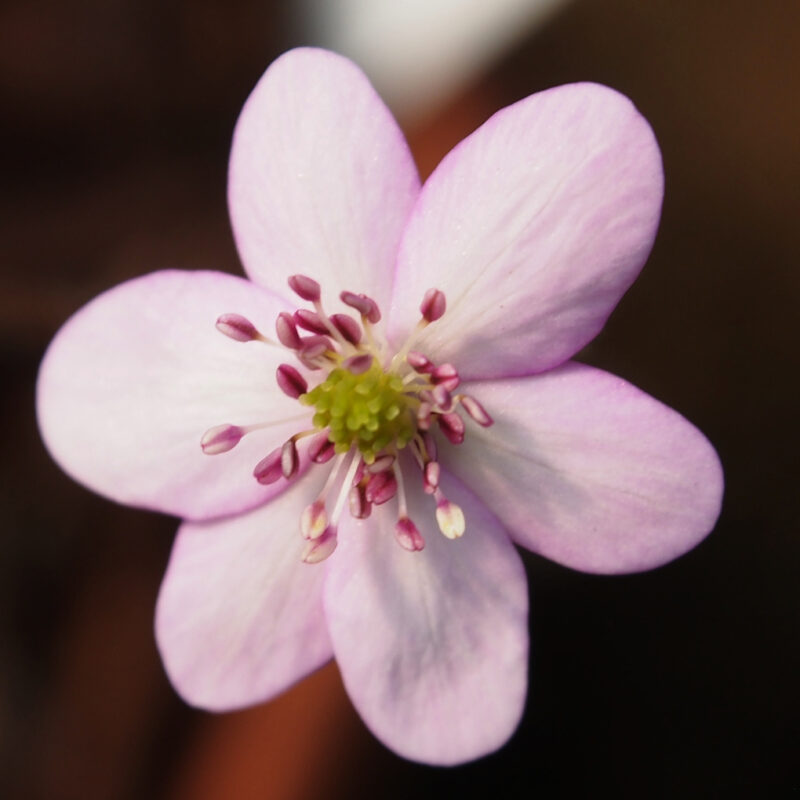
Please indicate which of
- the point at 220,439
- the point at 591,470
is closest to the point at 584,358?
the point at 591,470

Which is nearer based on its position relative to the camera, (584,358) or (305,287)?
(305,287)

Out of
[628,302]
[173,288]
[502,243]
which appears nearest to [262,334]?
[173,288]

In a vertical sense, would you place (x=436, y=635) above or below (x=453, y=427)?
below

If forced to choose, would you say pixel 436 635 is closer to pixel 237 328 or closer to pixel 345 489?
pixel 345 489

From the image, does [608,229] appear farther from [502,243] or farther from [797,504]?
[797,504]

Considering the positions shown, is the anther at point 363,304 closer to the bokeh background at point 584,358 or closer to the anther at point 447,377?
the anther at point 447,377

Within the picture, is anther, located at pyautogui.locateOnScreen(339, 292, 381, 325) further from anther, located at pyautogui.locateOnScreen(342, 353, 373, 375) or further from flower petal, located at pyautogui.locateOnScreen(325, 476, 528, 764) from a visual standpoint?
flower petal, located at pyautogui.locateOnScreen(325, 476, 528, 764)
